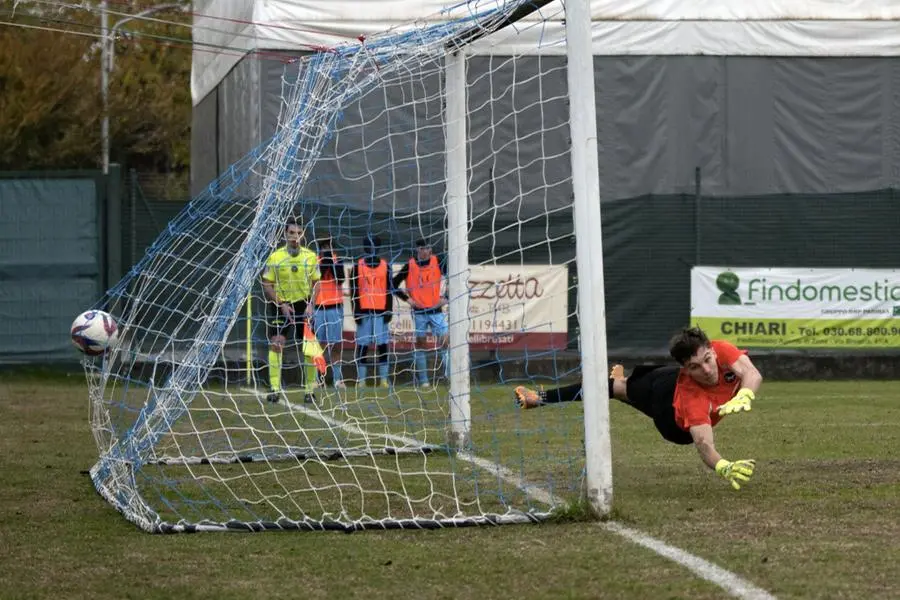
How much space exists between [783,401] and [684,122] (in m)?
6.79

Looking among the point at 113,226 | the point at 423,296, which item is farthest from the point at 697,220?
the point at 113,226

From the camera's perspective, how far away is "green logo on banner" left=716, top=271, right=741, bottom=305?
18.9 metres

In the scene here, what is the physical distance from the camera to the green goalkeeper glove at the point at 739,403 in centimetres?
745

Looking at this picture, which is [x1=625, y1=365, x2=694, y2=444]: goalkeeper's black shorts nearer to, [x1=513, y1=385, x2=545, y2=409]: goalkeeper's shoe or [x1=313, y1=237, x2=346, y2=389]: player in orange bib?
[x1=513, y1=385, x2=545, y2=409]: goalkeeper's shoe

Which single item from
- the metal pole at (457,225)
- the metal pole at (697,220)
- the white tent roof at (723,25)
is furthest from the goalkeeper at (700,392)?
the white tent roof at (723,25)

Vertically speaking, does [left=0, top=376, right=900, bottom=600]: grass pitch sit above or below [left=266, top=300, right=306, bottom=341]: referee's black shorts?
below

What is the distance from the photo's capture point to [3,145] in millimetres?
37906

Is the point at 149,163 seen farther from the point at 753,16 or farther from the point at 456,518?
the point at 456,518

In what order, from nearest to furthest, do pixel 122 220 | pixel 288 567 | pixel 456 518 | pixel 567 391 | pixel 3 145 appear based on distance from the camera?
pixel 288 567
pixel 456 518
pixel 567 391
pixel 122 220
pixel 3 145

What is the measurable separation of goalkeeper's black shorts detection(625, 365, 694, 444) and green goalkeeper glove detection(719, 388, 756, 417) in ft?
2.07

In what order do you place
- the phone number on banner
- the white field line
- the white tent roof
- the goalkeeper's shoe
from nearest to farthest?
the white field line < the goalkeeper's shoe < the phone number on banner < the white tent roof

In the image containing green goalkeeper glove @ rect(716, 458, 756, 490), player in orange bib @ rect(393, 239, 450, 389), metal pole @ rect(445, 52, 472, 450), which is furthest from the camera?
player in orange bib @ rect(393, 239, 450, 389)

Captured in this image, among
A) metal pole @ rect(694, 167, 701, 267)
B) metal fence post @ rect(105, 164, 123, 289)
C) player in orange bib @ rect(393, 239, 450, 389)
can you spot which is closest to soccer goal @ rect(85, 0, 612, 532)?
player in orange bib @ rect(393, 239, 450, 389)

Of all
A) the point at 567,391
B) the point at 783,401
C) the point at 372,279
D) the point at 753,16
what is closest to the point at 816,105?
the point at 753,16
